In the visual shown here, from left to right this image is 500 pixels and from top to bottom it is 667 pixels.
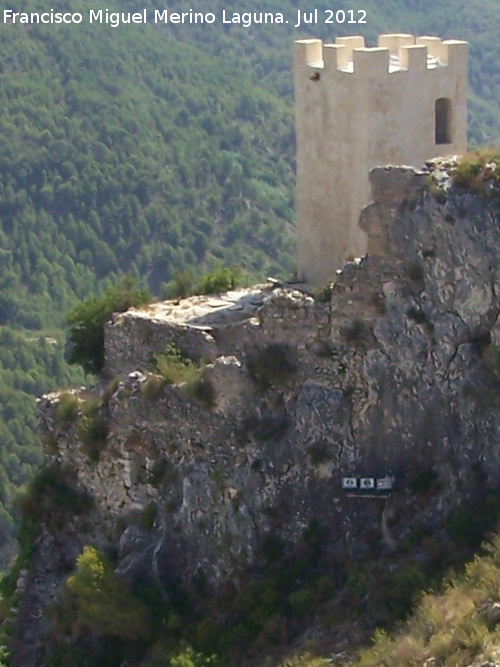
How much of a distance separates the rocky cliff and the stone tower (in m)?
2.34

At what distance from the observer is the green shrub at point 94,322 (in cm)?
2403

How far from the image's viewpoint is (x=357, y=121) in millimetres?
21594

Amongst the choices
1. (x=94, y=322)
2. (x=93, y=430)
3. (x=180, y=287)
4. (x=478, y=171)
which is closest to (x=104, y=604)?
(x=93, y=430)

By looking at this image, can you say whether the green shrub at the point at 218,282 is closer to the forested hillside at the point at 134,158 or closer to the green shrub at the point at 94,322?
the green shrub at the point at 94,322

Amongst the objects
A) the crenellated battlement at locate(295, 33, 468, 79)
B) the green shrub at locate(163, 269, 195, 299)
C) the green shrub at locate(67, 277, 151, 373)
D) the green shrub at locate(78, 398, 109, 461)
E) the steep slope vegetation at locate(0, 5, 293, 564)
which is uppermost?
the crenellated battlement at locate(295, 33, 468, 79)

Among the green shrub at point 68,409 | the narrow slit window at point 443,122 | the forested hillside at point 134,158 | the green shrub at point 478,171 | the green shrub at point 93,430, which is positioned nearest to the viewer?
the green shrub at point 478,171

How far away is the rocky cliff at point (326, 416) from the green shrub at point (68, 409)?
23 centimetres

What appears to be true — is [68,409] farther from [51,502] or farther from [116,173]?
[116,173]

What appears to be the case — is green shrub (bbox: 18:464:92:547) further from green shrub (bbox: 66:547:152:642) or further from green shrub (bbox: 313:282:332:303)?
green shrub (bbox: 313:282:332:303)

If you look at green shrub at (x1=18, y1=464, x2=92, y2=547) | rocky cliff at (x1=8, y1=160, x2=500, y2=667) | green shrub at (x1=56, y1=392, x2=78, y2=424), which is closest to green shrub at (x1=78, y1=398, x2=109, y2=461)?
rocky cliff at (x1=8, y1=160, x2=500, y2=667)

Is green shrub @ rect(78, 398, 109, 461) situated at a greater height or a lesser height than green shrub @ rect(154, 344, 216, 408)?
lesser

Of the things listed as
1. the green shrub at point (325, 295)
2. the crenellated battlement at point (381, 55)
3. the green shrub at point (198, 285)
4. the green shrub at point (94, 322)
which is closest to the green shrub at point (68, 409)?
the green shrub at point (94, 322)

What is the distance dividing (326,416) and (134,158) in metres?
64.0

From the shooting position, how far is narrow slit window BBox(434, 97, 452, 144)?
22.4 metres
